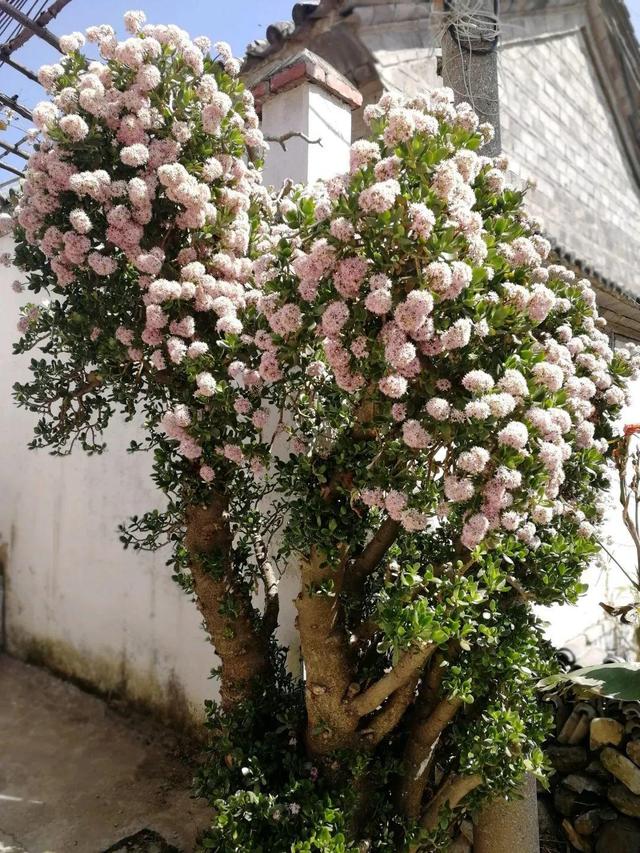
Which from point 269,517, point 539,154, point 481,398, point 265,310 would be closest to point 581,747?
point 269,517

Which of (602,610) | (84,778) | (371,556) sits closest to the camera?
(371,556)

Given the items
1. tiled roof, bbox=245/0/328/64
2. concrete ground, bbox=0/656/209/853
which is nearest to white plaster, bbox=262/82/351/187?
tiled roof, bbox=245/0/328/64

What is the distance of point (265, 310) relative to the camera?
2143mm

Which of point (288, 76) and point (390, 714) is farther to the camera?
point (288, 76)

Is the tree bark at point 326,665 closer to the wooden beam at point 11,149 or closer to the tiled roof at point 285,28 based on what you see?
the tiled roof at point 285,28

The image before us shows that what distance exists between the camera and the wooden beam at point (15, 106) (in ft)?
23.8

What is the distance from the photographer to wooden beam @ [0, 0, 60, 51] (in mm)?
6141

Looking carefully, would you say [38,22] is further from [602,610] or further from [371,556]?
[602,610]

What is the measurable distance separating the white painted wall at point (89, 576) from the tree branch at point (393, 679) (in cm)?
173

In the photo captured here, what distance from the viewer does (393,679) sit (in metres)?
2.55

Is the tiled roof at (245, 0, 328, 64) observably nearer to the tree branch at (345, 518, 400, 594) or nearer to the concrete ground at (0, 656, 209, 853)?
the tree branch at (345, 518, 400, 594)

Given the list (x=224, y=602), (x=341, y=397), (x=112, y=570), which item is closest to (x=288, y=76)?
(x=341, y=397)

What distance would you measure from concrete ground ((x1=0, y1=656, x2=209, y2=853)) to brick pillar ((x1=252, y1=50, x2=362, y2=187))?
3.91 m

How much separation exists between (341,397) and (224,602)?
1.16 m
